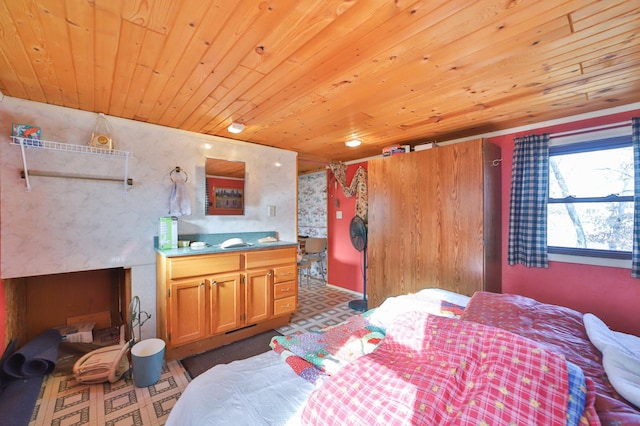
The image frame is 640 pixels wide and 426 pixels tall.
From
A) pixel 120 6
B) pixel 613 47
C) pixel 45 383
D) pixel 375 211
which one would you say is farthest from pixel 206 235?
pixel 613 47

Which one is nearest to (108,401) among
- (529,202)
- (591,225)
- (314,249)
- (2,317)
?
(2,317)

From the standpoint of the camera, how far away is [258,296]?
9.25 ft

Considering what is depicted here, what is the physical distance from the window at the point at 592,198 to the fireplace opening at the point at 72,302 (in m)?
4.04

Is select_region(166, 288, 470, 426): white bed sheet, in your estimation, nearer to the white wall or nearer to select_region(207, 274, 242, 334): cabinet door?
select_region(207, 274, 242, 334): cabinet door

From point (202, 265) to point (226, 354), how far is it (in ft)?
2.82

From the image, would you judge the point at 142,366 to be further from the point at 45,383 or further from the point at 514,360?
→ the point at 514,360

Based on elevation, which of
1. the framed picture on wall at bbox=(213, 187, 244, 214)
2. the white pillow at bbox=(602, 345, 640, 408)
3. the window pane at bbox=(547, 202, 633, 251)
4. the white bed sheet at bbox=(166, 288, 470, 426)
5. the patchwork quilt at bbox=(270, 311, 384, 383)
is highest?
the framed picture on wall at bbox=(213, 187, 244, 214)

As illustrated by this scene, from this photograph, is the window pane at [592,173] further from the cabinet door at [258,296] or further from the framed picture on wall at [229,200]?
the framed picture on wall at [229,200]

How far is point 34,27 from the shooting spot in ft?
4.03

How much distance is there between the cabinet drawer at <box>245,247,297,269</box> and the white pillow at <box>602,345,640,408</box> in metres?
2.48

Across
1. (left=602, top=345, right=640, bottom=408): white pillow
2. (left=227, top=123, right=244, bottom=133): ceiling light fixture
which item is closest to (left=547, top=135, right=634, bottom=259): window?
(left=602, top=345, right=640, bottom=408): white pillow

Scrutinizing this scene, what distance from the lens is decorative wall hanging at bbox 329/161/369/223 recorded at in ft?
12.8

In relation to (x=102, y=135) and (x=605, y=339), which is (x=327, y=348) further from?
(x=102, y=135)

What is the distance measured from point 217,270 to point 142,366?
34.4 inches
